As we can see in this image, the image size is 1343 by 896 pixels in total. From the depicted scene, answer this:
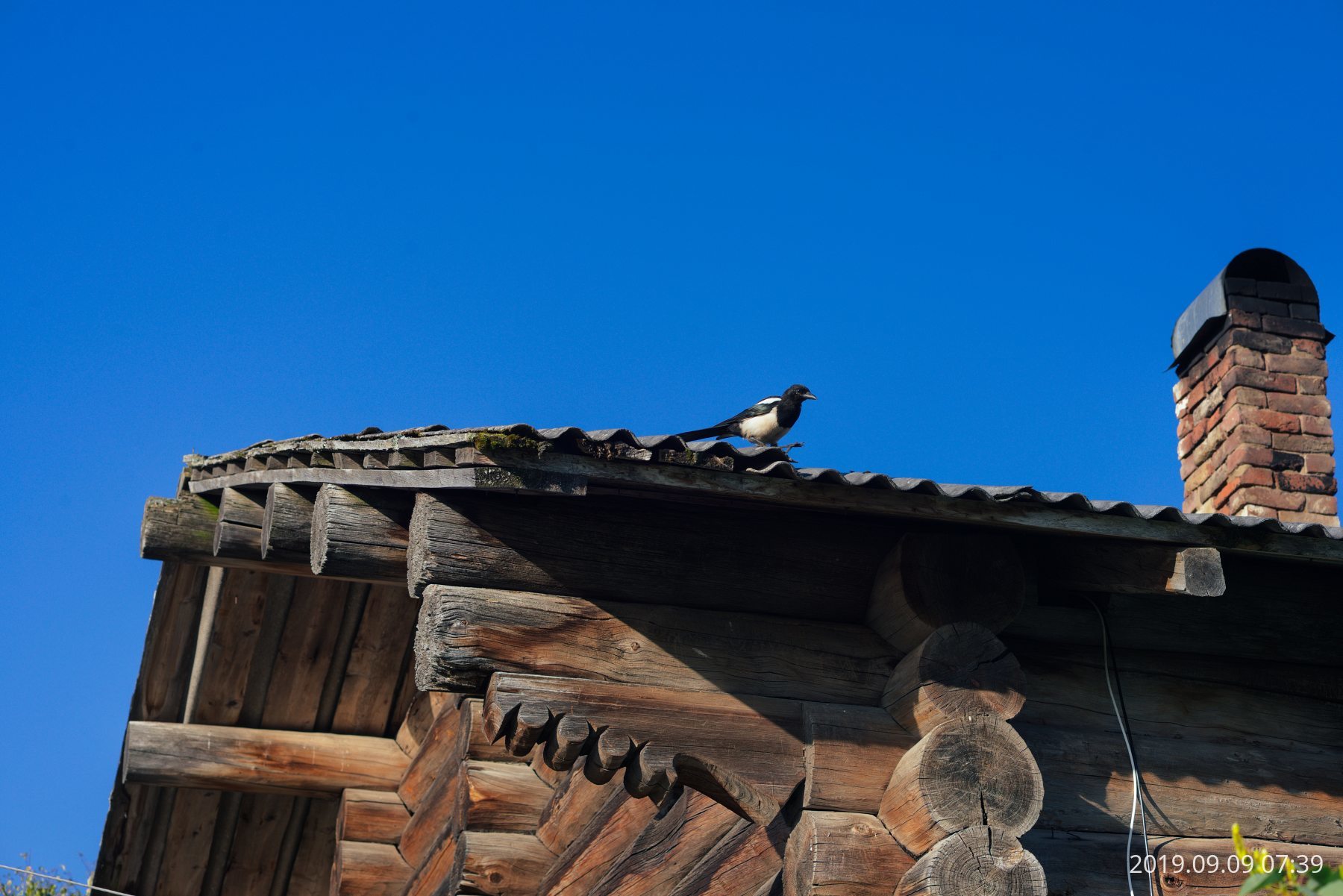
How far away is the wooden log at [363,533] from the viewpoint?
3918 millimetres

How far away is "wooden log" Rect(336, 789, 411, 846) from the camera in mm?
6289

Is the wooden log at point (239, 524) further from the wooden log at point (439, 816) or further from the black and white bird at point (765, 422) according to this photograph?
the black and white bird at point (765, 422)

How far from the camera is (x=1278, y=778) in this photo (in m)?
4.39

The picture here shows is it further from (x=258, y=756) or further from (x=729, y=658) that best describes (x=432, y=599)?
(x=258, y=756)

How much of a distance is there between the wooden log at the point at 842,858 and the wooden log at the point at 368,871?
294cm

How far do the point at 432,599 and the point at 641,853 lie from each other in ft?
5.34

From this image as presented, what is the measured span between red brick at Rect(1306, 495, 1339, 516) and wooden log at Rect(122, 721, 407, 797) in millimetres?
4684

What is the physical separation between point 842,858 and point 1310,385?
178 inches

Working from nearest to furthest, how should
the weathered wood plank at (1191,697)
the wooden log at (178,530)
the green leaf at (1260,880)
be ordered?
the green leaf at (1260,880) → the weathered wood plank at (1191,697) → the wooden log at (178,530)

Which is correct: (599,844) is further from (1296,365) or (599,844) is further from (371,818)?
(1296,365)

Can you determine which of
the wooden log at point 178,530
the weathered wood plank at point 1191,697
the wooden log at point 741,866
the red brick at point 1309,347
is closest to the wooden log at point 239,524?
the wooden log at point 178,530

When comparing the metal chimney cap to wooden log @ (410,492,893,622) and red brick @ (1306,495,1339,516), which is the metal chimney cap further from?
wooden log @ (410,492,893,622)

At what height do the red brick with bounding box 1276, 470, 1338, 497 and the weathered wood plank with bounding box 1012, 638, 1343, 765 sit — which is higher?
the red brick with bounding box 1276, 470, 1338, 497

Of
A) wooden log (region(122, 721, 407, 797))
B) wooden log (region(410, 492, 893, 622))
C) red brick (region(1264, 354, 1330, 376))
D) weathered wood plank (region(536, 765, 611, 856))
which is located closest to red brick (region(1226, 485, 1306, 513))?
red brick (region(1264, 354, 1330, 376))
